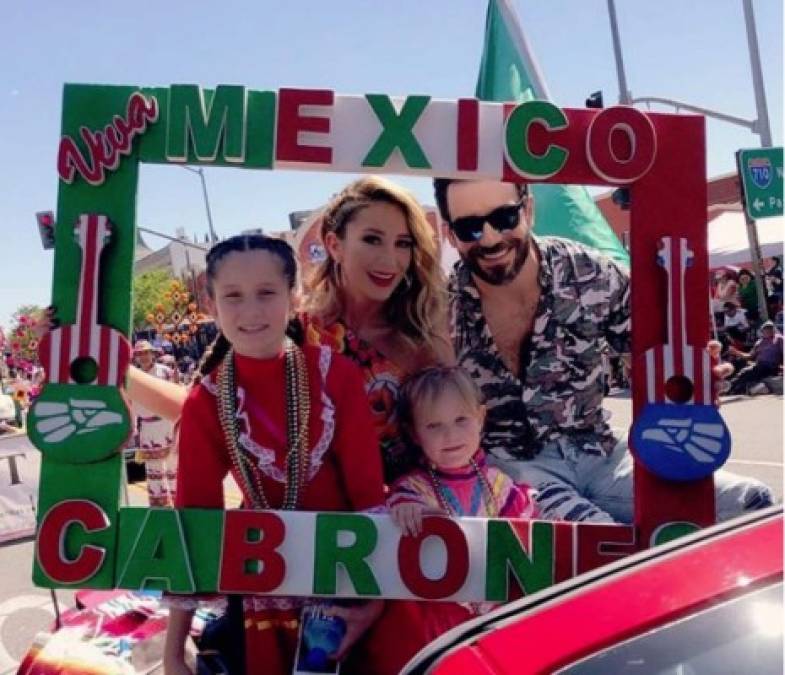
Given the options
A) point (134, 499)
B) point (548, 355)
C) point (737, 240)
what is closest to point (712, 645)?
point (548, 355)

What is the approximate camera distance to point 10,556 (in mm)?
6543

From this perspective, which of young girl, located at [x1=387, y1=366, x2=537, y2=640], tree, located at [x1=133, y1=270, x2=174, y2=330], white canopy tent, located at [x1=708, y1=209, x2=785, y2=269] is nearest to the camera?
young girl, located at [x1=387, y1=366, x2=537, y2=640]

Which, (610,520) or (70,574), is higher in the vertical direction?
(610,520)

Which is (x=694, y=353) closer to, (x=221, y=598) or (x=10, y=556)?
(x=221, y=598)

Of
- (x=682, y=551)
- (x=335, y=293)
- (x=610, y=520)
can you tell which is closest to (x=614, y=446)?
(x=610, y=520)

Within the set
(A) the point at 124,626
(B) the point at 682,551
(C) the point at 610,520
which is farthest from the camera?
(A) the point at 124,626

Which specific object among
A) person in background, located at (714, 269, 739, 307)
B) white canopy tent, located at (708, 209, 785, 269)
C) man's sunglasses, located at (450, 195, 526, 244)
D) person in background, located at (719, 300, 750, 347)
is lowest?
man's sunglasses, located at (450, 195, 526, 244)

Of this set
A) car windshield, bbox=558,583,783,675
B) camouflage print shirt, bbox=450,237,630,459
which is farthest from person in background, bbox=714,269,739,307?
car windshield, bbox=558,583,783,675

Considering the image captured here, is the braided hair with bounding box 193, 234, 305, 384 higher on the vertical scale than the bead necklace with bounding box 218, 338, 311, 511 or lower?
higher

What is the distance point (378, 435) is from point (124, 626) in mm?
983

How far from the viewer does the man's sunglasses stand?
2.41m

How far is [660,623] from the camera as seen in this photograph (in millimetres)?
953

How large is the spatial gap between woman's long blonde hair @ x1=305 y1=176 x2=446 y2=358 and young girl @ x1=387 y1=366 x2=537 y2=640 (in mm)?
164

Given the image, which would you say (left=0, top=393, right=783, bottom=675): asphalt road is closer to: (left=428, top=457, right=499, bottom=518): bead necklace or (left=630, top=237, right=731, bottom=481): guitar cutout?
(left=630, top=237, right=731, bottom=481): guitar cutout
